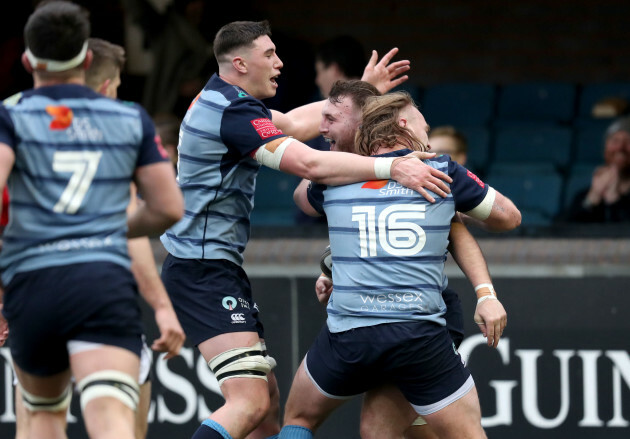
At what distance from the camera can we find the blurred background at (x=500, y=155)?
600cm

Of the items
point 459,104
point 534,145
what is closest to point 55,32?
point 534,145

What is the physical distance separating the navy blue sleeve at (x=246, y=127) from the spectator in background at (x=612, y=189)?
3136 mm

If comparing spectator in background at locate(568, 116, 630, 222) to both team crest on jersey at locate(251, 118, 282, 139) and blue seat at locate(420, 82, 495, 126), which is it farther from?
team crest on jersey at locate(251, 118, 282, 139)

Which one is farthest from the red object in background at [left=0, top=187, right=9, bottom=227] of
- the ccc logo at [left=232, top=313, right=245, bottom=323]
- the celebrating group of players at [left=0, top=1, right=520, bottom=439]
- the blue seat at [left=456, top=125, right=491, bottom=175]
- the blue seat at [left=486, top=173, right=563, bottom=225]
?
the blue seat at [left=456, top=125, right=491, bottom=175]

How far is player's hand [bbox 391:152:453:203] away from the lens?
4059 millimetres

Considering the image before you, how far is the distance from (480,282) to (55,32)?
1.82 meters

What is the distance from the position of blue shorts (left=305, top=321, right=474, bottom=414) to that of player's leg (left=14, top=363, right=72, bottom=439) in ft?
3.11

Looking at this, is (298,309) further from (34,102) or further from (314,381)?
(34,102)

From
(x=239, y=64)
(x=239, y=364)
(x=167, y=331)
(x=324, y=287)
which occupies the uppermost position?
(x=239, y=64)

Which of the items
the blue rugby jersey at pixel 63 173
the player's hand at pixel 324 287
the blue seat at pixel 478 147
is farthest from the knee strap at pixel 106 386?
the blue seat at pixel 478 147

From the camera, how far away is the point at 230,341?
4.57 meters

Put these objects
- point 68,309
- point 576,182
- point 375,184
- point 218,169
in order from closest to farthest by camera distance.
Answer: point 68,309
point 375,184
point 218,169
point 576,182

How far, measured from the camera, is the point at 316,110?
5.10m

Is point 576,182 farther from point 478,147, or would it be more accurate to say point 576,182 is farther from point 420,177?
point 420,177
